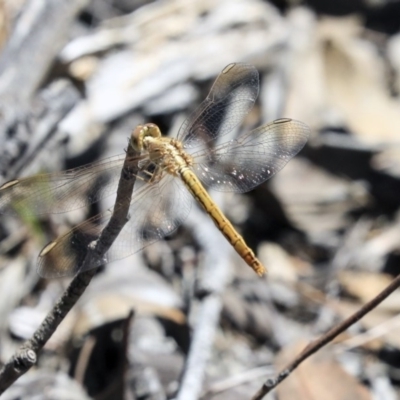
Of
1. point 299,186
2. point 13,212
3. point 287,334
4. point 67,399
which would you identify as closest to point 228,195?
point 299,186

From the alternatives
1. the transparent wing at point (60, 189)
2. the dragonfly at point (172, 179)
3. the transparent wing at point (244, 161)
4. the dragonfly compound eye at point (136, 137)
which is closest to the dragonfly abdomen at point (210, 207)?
the dragonfly at point (172, 179)

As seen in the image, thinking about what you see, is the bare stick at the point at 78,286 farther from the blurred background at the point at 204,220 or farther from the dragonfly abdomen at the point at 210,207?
the dragonfly abdomen at the point at 210,207

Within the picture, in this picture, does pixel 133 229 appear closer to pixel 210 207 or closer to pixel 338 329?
pixel 210 207

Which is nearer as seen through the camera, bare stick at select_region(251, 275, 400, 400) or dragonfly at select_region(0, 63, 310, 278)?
bare stick at select_region(251, 275, 400, 400)

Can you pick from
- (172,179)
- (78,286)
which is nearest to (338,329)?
(78,286)

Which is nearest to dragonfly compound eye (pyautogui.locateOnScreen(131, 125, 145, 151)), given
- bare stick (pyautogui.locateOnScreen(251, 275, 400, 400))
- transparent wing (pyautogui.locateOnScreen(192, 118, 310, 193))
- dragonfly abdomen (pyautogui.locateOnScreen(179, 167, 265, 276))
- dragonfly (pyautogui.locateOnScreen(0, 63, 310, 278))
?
dragonfly (pyautogui.locateOnScreen(0, 63, 310, 278))

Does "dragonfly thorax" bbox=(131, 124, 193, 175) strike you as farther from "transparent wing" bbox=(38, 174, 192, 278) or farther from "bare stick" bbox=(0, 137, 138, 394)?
"bare stick" bbox=(0, 137, 138, 394)

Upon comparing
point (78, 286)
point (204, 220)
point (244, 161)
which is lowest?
point (204, 220)

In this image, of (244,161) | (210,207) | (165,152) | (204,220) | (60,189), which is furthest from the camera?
(204,220)
